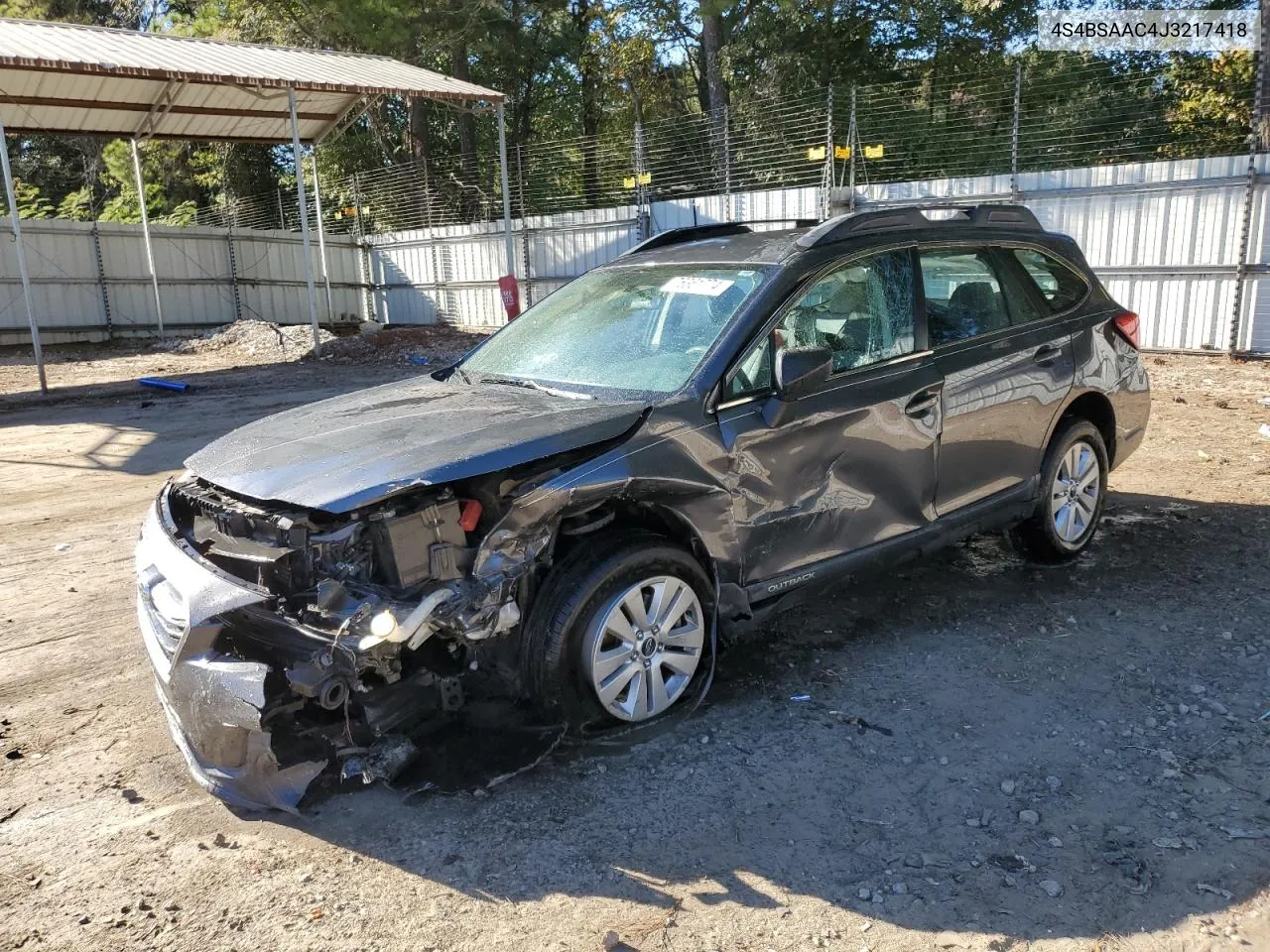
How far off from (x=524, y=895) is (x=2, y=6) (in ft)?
114

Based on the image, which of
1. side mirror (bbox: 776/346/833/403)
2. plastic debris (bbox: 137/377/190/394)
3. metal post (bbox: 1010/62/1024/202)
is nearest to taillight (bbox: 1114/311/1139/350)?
side mirror (bbox: 776/346/833/403)

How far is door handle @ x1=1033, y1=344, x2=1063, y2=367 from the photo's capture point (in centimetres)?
490

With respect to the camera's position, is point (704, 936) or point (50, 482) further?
point (50, 482)

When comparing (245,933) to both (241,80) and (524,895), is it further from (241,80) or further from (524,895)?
(241,80)

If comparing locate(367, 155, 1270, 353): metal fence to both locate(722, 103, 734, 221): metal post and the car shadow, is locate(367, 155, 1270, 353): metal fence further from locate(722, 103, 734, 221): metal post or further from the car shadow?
the car shadow

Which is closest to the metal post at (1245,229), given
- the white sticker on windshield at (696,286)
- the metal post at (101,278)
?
the white sticker on windshield at (696,286)

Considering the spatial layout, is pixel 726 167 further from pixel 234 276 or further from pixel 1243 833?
pixel 1243 833

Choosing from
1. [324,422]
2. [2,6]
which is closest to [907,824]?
[324,422]

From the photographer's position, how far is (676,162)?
61.3 ft

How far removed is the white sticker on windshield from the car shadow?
1.60 metres

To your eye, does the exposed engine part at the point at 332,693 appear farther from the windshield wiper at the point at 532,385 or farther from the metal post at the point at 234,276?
the metal post at the point at 234,276

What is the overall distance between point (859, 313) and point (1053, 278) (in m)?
1.63

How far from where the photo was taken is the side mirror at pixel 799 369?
3695 mm

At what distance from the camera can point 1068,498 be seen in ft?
17.1
